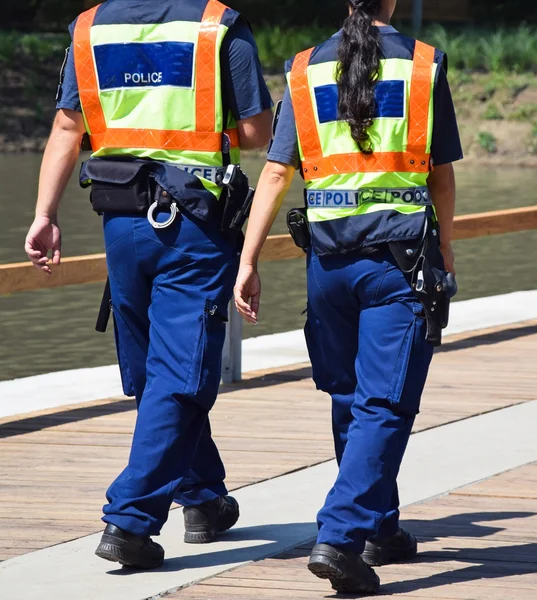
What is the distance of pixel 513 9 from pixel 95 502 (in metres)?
45.6

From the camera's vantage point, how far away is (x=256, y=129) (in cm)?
485

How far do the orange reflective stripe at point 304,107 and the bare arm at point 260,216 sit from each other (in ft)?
0.32

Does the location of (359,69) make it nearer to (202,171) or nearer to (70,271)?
(202,171)

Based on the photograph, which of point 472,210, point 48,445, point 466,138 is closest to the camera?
point 48,445

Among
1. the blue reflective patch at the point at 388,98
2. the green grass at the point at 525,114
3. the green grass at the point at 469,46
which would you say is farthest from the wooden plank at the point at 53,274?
the green grass at the point at 469,46

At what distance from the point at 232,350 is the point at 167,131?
11.6 ft

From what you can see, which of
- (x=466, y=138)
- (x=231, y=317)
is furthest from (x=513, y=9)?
(x=231, y=317)

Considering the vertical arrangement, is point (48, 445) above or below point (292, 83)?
below

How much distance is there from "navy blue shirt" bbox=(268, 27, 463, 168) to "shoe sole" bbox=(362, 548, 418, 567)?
1.15 metres

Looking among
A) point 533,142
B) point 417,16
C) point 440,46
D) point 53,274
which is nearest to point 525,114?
point 533,142

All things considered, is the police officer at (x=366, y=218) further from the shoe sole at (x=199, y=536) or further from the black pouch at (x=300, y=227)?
Answer: the shoe sole at (x=199, y=536)

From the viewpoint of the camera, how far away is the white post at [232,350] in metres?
8.25

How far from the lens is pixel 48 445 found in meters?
6.74

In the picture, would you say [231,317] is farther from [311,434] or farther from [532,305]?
[532,305]
